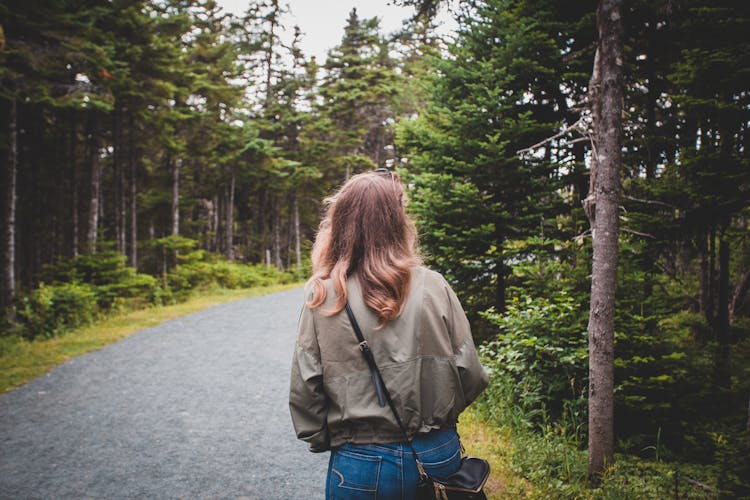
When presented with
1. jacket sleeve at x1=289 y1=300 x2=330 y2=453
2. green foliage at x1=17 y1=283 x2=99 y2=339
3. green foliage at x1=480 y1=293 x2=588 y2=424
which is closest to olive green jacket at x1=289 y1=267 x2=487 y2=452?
jacket sleeve at x1=289 y1=300 x2=330 y2=453

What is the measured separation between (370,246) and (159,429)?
17.1 ft

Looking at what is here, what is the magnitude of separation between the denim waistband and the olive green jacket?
1.0 inches

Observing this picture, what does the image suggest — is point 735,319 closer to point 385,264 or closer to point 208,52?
point 385,264

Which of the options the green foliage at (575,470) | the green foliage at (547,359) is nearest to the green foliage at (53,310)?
the green foliage at (547,359)

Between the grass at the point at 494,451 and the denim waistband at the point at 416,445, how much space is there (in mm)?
2550

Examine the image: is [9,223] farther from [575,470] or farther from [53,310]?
[575,470]

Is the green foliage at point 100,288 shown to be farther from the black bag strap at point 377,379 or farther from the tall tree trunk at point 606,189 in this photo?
the tall tree trunk at point 606,189

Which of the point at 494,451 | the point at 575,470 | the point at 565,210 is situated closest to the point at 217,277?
the point at 565,210

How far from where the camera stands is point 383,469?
1785 millimetres

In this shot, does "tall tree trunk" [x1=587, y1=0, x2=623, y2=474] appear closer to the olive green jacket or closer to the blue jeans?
the olive green jacket

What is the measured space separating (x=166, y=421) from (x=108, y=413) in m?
0.98

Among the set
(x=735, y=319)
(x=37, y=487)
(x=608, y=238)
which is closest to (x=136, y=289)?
(x=37, y=487)

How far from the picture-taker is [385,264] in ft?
6.25

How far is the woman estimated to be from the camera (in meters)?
1.81
